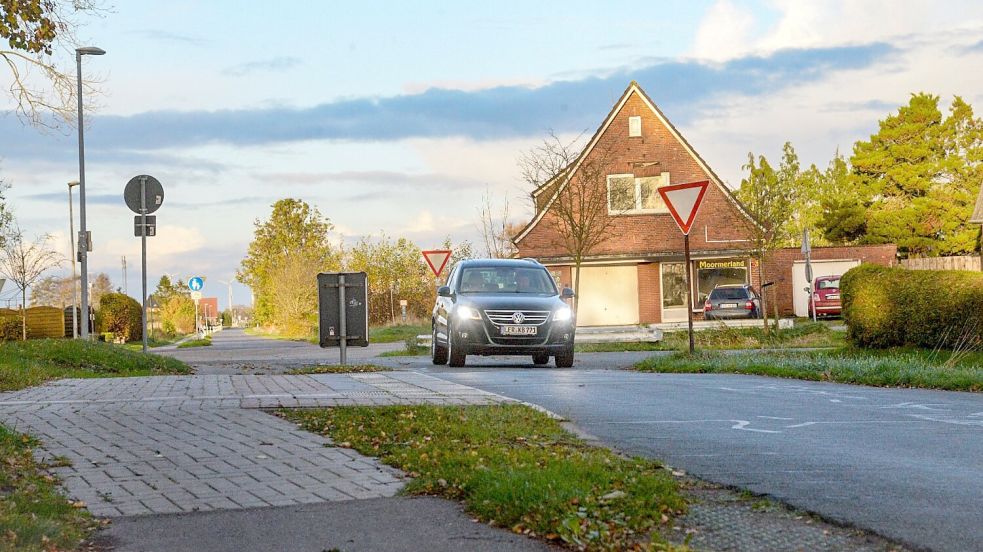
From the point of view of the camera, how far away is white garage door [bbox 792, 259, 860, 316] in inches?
2002

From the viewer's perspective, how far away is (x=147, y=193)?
20.7m

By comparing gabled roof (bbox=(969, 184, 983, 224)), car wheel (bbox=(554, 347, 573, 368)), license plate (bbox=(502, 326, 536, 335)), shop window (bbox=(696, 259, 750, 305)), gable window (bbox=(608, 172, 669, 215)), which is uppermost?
gable window (bbox=(608, 172, 669, 215))

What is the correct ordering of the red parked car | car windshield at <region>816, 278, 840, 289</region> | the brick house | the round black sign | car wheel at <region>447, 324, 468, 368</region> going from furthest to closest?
the brick house < car windshield at <region>816, 278, 840, 289</region> < the red parked car < the round black sign < car wheel at <region>447, 324, 468, 368</region>

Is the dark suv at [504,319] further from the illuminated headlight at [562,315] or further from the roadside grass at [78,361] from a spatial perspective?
the roadside grass at [78,361]

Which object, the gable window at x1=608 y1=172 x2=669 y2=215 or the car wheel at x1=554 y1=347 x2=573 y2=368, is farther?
the gable window at x1=608 y1=172 x2=669 y2=215

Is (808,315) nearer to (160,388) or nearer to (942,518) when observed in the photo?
(160,388)

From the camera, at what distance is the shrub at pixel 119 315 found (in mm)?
54906

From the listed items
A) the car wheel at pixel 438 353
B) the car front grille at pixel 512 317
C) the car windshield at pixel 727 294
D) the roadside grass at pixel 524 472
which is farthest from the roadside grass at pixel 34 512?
the car windshield at pixel 727 294

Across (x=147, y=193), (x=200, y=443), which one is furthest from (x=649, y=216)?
(x=200, y=443)

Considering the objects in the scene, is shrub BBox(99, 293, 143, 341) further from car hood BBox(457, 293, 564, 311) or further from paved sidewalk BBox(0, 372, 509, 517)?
paved sidewalk BBox(0, 372, 509, 517)

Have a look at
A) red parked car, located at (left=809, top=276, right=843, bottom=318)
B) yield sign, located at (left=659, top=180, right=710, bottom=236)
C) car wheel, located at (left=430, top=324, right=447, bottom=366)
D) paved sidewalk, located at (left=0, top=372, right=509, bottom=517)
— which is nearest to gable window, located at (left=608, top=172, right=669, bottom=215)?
red parked car, located at (left=809, top=276, right=843, bottom=318)

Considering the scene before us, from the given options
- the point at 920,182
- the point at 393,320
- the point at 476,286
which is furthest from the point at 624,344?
the point at 920,182

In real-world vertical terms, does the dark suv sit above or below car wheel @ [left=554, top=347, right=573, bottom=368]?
above

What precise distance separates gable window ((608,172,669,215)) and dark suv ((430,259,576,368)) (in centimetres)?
2601
